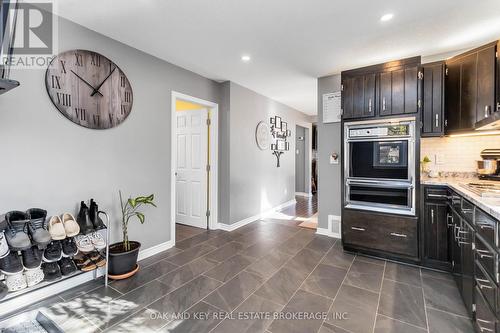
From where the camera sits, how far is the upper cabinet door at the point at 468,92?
2.39 meters

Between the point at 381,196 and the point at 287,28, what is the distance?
2.18m

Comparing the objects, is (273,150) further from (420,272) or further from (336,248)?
(420,272)

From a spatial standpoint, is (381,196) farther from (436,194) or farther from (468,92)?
(468,92)

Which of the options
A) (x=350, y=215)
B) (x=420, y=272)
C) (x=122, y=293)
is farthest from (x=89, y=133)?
(x=420, y=272)

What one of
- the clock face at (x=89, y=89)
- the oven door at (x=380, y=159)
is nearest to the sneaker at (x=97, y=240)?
the clock face at (x=89, y=89)

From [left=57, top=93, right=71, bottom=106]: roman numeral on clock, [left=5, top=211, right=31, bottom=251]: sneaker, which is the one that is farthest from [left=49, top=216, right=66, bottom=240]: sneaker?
[left=57, top=93, right=71, bottom=106]: roman numeral on clock

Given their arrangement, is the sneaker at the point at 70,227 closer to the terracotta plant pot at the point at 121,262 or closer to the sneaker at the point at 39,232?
the sneaker at the point at 39,232

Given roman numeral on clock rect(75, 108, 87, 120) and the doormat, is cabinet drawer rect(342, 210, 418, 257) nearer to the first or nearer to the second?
the doormat

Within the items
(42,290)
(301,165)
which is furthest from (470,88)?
(301,165)

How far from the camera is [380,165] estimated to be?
9.44 feet

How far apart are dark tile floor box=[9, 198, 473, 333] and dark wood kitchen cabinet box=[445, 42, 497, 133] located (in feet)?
5.44

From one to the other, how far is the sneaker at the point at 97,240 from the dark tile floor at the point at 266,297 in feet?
1.36

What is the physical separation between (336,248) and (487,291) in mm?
1939

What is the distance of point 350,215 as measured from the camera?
307 centimetres
